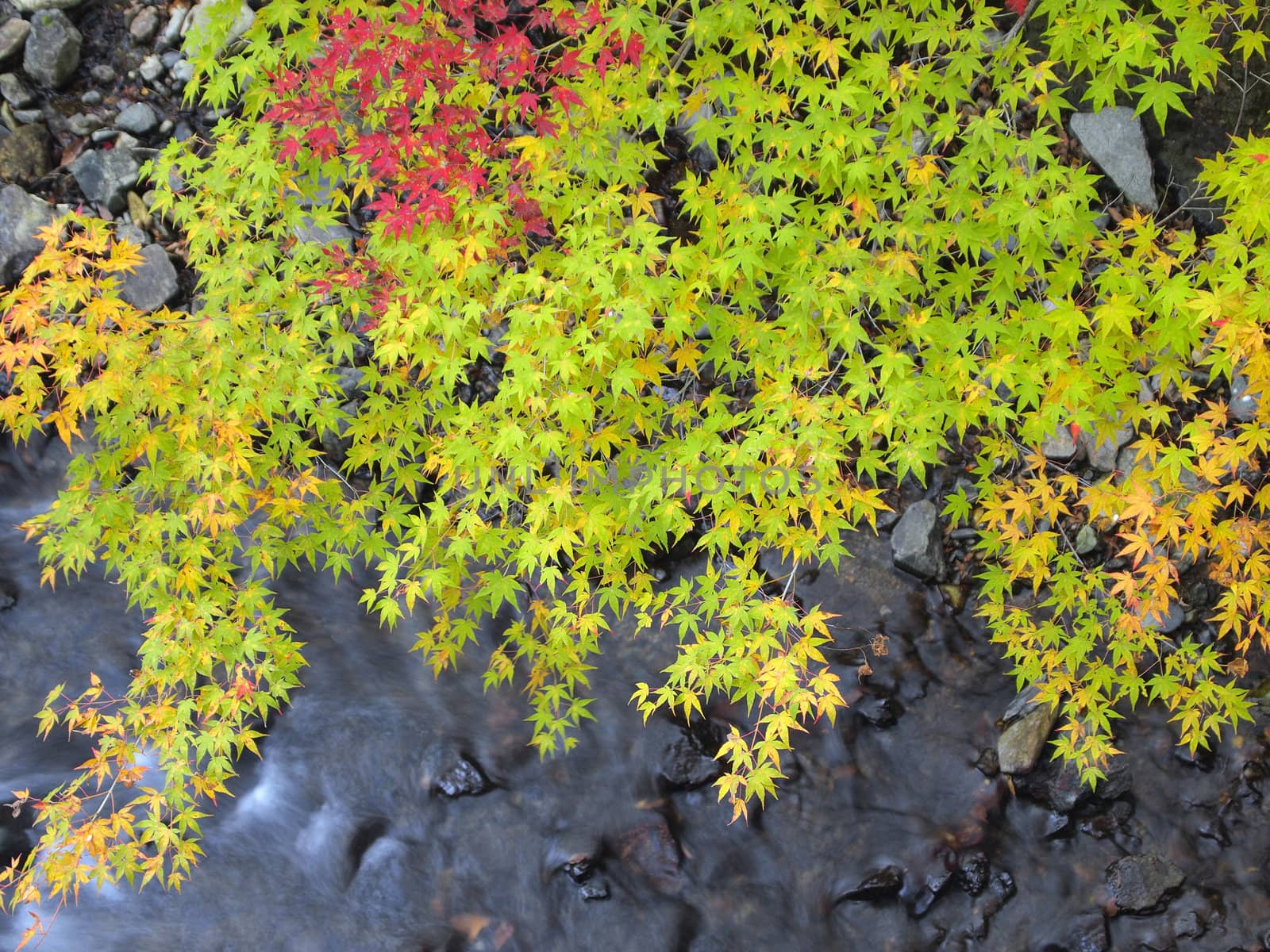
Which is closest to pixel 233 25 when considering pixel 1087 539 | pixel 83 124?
pixel 83 124

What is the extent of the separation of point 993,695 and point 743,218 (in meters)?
3.59

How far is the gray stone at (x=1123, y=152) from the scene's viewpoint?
5.50 meters

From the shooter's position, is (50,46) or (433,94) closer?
(433,94)

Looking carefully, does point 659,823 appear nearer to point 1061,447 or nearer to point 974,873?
point 974,873

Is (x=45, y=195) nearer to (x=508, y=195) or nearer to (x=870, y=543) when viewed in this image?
(x=508, y=195)

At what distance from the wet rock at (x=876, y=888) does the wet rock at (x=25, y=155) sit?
7.45 m

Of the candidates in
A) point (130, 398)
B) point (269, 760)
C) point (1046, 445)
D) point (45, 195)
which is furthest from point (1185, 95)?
point (45, 195)

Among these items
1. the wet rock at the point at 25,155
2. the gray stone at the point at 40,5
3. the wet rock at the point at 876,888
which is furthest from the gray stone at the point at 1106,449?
the gray stone at the point at 40,5

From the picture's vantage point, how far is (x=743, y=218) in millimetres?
3939

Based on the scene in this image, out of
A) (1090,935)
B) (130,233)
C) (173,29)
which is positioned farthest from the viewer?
(173,29)

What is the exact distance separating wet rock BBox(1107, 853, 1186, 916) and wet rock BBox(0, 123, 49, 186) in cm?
858

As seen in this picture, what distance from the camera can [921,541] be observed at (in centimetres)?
588

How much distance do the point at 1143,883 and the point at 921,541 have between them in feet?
7.51

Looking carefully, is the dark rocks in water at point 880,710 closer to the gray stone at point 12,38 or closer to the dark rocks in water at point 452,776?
the dark rocks in water at point 452,776
